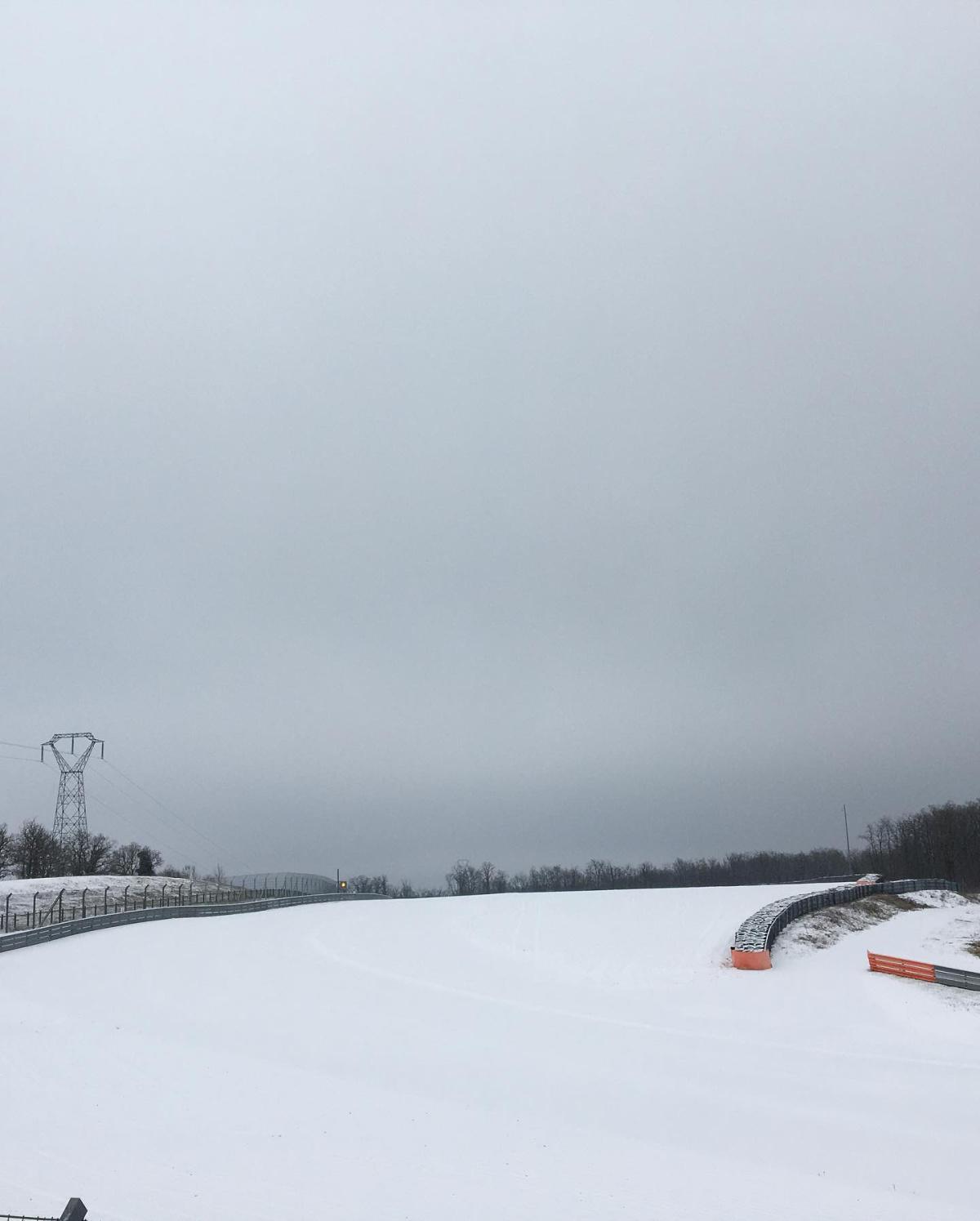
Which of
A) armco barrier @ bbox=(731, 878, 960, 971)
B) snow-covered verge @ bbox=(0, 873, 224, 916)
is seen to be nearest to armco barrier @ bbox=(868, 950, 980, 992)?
armco barrier @ bbox=(731, 878, 960, 971)

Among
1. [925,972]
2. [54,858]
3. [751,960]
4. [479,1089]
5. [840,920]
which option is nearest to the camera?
[479,1089]

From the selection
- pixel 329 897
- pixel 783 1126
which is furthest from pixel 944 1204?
pixel 329 897

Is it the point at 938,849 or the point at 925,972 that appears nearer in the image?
the point at 925,972

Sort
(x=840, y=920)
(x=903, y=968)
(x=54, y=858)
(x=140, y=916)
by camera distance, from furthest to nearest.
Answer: (x=54, y=858) < (x=140, y=916) < (x=840, y=920) < (x=903, y=968)

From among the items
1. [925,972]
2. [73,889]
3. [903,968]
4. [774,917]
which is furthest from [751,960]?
[73,889]

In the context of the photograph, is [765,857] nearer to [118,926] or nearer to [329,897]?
Result: [329,897]

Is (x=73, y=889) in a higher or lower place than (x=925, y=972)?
higher

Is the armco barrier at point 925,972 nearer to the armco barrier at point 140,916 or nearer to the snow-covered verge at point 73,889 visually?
the armco barrier at point 140,916

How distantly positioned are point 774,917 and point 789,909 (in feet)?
13.2

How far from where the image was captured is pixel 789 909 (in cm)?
4428

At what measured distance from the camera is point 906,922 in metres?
50.2

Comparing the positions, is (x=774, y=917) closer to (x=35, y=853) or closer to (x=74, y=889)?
(x=74, y=889)

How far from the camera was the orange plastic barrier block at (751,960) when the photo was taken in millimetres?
35031

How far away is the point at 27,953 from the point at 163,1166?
27682 millimetres
